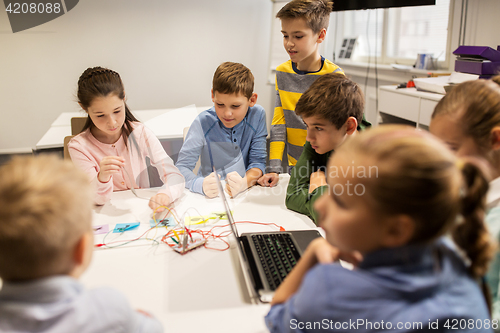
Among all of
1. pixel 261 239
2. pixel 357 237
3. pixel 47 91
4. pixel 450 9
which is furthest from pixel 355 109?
pixel 47 91

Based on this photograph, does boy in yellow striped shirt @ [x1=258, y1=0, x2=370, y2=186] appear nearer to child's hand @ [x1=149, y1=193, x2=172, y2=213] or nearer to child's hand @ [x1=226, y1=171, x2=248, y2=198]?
child's hand @ [x1=226, y1=171, x2=248, y2=198]

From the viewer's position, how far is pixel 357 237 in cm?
54

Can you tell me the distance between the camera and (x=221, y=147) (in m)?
1.62

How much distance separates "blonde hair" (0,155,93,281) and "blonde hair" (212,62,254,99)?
1128 mm

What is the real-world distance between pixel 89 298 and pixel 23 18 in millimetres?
3445

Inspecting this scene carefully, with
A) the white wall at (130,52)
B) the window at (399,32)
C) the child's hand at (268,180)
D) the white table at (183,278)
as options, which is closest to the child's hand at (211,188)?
the white table at (183,278)

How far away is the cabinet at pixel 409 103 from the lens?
2.35m

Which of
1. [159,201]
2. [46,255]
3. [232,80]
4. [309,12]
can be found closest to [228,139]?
[232,80]

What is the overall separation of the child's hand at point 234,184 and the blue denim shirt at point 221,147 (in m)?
0.03

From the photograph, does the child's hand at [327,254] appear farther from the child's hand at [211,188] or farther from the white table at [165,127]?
the white table at [165,127]

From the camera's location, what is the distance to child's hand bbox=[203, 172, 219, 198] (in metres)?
1.46

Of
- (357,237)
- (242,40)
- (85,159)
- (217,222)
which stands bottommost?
(217,222)

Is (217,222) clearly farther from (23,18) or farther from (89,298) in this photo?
(23,18)

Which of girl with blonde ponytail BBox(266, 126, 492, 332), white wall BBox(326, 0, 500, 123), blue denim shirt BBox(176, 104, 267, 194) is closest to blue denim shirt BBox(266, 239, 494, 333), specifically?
girl with blonde ponytail BBox(266, 126, 492, 332)
